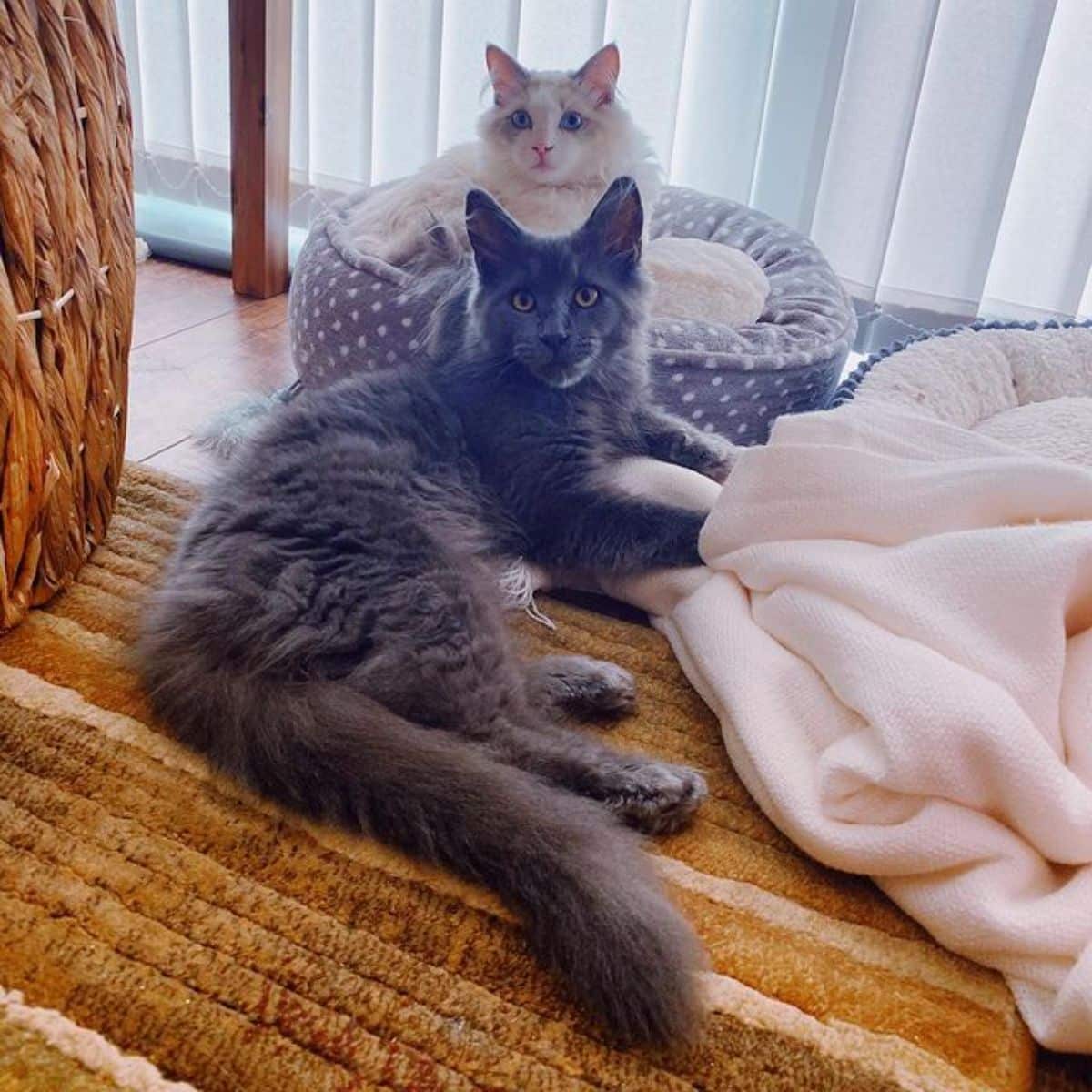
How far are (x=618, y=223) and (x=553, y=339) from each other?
203mm

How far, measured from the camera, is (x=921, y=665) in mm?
894

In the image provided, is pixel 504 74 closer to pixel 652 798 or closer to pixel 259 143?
pixel 259 143

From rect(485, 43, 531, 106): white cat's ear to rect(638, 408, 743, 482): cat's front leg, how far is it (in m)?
0.80

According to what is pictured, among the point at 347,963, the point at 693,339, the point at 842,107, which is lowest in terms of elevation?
the point at 347,963

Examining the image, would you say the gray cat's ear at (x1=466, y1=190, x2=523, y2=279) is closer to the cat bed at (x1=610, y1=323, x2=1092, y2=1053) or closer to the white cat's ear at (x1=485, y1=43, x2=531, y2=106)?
the cat bed at (x1=610, y1=323, x2=1092, y2=1053)

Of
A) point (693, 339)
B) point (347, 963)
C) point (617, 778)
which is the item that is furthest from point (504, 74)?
point (347, 963)

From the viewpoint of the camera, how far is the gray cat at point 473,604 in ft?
2.66

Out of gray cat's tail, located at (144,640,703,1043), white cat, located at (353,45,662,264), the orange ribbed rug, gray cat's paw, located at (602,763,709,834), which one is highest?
white cat, located at (353,45,662,264)

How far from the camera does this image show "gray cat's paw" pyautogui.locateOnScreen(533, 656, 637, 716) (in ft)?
3.60

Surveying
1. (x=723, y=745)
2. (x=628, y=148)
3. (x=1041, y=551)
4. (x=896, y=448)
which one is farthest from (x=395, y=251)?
(x=1041, y=551)

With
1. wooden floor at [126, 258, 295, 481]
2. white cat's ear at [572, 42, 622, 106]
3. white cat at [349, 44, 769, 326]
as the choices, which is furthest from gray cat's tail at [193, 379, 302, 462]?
white cat's ear at [572, 42, 622, 106]

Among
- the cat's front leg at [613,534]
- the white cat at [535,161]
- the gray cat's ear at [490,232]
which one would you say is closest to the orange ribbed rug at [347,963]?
the cat's front leg at [613,534]

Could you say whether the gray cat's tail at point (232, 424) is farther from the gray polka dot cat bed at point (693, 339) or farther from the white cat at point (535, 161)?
the white cat at point (535, 161)

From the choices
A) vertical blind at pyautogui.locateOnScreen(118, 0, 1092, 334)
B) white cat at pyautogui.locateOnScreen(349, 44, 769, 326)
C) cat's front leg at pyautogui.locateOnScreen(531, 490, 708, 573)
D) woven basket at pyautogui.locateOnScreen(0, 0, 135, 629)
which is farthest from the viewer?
vertical blind at pyautogui.locateOnScreen(118, 0, 1092, 334)
